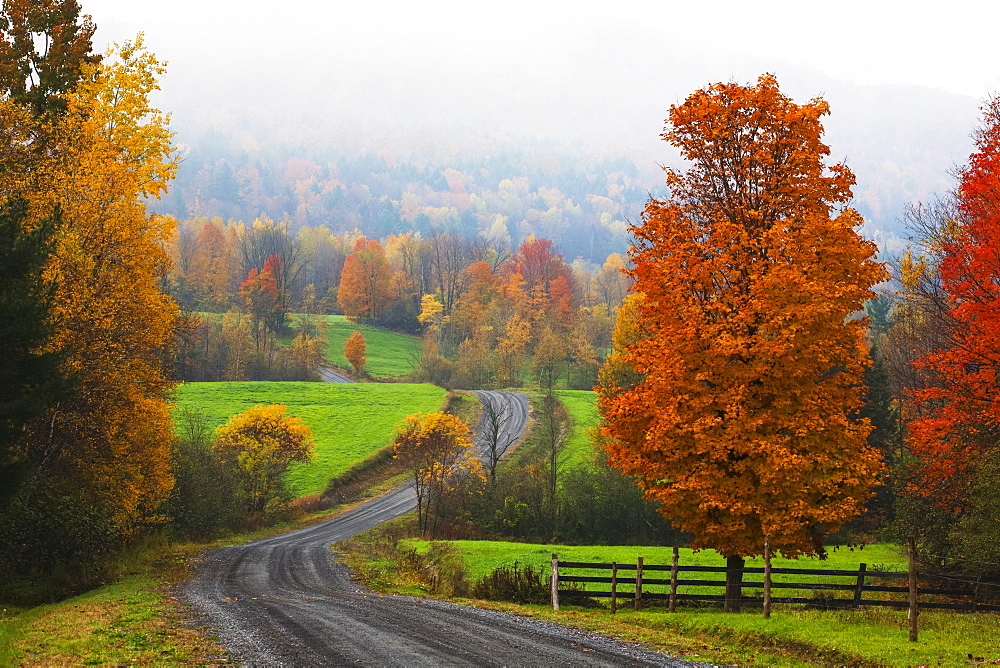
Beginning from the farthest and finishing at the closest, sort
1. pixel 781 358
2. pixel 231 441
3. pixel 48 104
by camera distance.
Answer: pixel 231 441 → pixel 48 104 → pixel 781 358

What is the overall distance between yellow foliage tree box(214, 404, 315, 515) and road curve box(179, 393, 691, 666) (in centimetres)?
2031

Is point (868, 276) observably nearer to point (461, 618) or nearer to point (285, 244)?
point (461, 618)

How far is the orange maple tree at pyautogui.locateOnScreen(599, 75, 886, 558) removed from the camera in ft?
57.4

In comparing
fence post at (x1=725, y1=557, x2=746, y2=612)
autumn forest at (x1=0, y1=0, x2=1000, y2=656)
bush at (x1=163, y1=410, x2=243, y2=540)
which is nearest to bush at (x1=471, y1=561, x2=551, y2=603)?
autumn forest at (x1=0, y1=0, x2=1000, y2=656)

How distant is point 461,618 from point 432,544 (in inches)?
781

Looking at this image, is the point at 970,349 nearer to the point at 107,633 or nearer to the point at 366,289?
the point at 107,633

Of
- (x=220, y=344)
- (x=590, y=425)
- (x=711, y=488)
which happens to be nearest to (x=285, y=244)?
(x=220, y=344)

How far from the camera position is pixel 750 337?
59.0 ft

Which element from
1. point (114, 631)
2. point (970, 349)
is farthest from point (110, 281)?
point (970, 349)

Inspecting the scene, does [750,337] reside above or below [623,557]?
above

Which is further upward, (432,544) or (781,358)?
(781,358)

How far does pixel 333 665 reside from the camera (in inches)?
504

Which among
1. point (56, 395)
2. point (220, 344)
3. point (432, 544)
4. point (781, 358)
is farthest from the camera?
point (220, 344)

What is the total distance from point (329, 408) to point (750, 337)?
64.0 m
